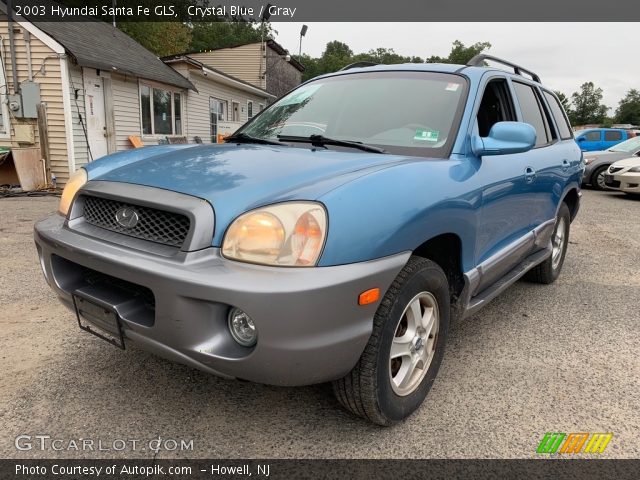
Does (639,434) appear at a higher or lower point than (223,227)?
lower

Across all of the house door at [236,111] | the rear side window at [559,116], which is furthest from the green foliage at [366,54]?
the rear side window at [559,116]

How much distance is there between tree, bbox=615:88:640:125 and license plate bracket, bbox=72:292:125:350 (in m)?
95.9

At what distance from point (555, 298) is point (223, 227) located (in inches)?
133

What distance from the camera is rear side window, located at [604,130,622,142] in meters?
17.0

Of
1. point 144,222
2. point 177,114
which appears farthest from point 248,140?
point 177,114

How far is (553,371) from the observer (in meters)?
2.81

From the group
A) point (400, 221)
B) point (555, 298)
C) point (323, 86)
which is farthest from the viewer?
point (555, 298)

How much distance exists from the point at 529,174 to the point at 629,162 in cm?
999

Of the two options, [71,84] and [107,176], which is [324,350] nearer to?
[107,176]

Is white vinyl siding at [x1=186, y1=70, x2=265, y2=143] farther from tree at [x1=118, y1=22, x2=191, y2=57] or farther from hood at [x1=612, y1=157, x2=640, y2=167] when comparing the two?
tree at [x1=118, y1=22, x2=191, y2=57]

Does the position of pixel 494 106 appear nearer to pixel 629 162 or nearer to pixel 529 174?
pixel 529 174

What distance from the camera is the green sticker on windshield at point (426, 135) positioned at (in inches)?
102

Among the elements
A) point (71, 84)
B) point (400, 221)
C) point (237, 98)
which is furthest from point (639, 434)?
point (237, 98)
